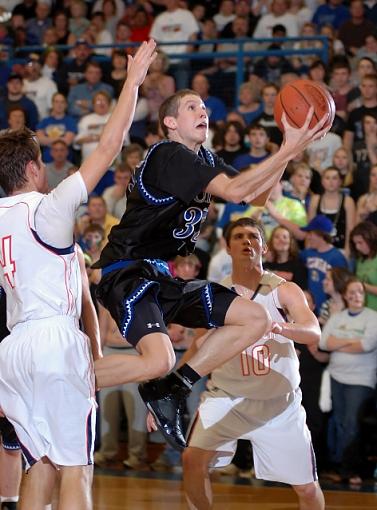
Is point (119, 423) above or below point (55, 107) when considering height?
below

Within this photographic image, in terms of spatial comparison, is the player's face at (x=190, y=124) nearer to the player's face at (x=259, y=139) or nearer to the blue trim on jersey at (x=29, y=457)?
the blue trim on jersey at (x=29, y=457)

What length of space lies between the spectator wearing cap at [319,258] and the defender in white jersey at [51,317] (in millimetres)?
5003

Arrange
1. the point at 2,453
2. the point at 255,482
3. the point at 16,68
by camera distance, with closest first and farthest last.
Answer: the point at 2,453 → the point at 255,482 → the point at 16,68

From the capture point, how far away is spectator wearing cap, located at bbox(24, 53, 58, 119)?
14134mm

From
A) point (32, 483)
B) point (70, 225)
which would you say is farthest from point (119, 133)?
point (32, 483)

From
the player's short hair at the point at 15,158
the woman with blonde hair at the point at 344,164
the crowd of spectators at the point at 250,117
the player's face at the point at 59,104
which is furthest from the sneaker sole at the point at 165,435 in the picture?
the player's face at the point at 59,104

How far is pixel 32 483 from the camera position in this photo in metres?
5.31

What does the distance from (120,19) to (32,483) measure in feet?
36.7

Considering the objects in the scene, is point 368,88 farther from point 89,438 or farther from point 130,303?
point 89,438

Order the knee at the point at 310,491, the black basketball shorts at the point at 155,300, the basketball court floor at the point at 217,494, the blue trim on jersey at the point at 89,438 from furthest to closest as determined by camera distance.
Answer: the basketball court floor at the point at 217,494
the knee at the point at 310,491
the black basketball shorts at the point at 155,300
the blue trim on jersey at the point at 89,438

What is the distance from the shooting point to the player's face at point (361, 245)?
31.7 ft

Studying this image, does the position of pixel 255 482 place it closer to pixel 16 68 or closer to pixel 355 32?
pixel 355 32

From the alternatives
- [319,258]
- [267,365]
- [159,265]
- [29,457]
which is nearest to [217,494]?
[267,365]

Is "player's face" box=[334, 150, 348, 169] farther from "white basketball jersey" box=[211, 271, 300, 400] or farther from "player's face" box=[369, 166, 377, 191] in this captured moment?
"white basketball jersey" box=[211, 271, 300, 400]
